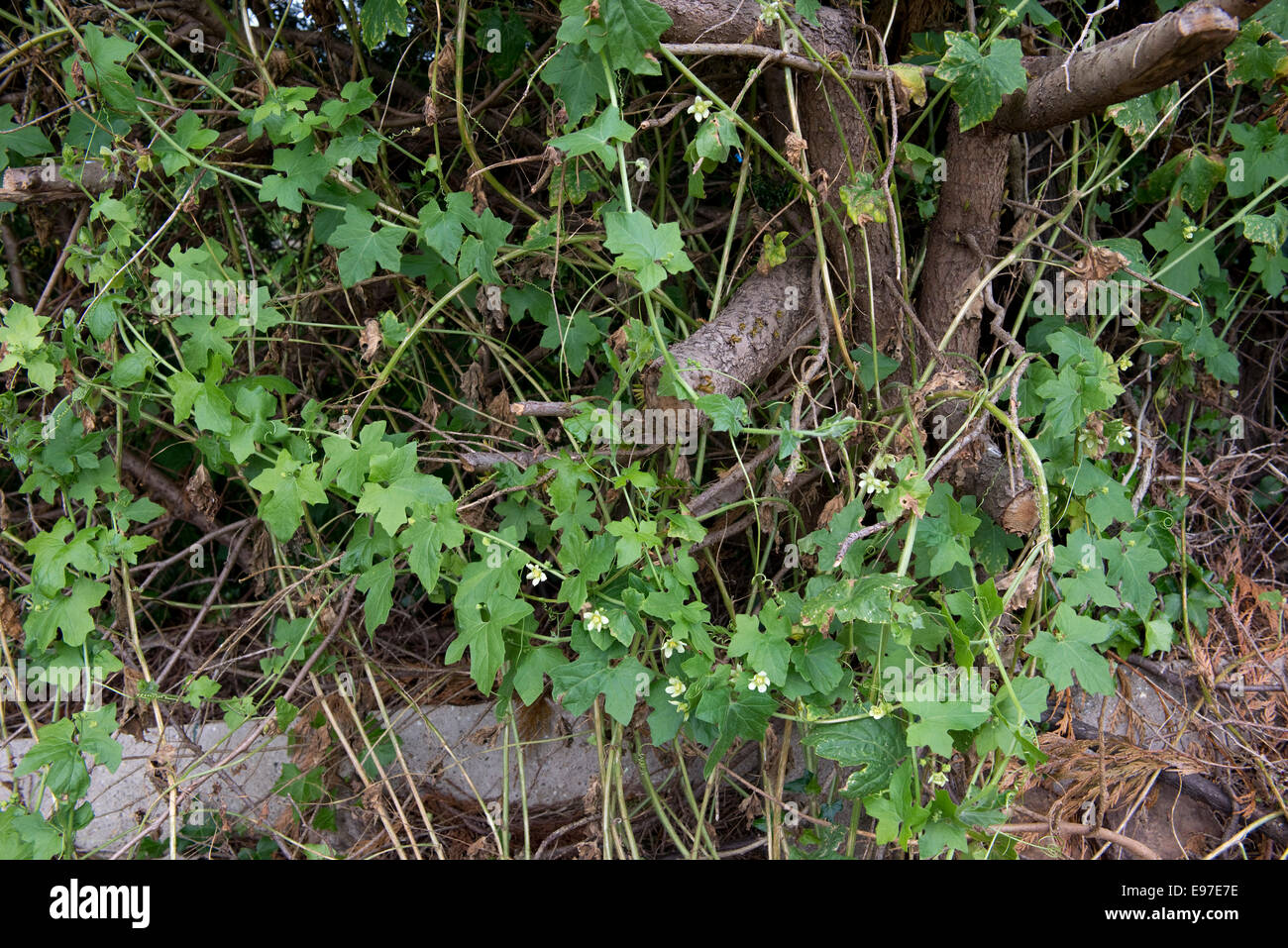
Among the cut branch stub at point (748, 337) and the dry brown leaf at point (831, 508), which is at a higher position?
the cut branch stub at point (748, 337)

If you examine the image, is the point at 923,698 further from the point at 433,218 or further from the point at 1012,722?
the point at 433,218

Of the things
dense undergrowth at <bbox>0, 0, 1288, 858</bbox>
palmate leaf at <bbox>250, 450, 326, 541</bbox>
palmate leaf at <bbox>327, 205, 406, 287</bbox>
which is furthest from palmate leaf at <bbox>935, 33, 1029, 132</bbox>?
palmate leaf at <bbox>250, 450, 326, 541</bbox>

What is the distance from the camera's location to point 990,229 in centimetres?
211

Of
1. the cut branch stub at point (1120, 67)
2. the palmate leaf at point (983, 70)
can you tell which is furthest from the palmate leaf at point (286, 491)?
the cut branch stub at point (1120, 67)

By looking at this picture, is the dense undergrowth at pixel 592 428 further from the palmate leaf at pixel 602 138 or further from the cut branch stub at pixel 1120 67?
the cut branch stub at pixel 1120 67

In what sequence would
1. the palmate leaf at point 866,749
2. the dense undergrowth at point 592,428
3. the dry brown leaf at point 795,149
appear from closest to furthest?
→ the palmate leaf at point 866,749 < the dense undergrowth at point 592,428 < the dry brown leaf at point 795,149

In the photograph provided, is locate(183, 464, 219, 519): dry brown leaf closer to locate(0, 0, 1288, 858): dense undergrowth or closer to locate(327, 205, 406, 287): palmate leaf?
locate(0, 0, 1288, 858): dense undergrowth

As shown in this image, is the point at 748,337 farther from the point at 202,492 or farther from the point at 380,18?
the point at 202,492

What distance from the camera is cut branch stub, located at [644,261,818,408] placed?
178cm

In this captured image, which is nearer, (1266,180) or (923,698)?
(923,698)

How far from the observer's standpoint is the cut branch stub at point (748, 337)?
5.84 feet
